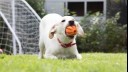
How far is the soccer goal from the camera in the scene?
47.9ft

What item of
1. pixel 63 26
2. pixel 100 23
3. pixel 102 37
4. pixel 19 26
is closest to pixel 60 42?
pixel 63 26

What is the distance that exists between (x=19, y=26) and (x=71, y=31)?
298 inches

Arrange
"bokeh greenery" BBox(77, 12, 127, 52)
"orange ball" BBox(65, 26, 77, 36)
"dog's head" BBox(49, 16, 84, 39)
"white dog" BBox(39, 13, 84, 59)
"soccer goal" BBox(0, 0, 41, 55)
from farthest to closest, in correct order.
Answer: "bokeh greenery" BBox(77, 12, 127, 52), "soccer goal" BBox(0, 0, 41, 55), "white dog" BBox(39, 13, 84, 59), "dog's head" BBox(49, 16, 84, 39), "orange ball" BBox(65, 26, 77, 36)

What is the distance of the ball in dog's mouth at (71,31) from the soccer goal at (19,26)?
6103 mm

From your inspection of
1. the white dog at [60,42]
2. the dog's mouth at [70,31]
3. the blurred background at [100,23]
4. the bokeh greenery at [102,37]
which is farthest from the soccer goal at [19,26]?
the dog's mouth at [70,31]

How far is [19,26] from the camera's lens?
15406mm

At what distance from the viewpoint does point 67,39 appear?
27.2 ft

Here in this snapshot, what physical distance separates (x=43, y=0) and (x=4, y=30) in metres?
3.42

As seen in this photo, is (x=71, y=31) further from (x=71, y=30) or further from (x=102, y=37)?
(x=102, y=37)

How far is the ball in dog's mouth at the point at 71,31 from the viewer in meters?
7.94

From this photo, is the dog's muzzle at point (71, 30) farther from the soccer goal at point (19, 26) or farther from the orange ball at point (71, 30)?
the soccer goal at point (19, 26)

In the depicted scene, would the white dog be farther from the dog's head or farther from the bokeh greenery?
the bokeh greenery

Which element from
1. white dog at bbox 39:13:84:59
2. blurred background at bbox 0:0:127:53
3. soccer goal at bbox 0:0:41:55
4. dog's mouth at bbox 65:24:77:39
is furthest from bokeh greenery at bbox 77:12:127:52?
dog's mouth at bbox 65:24:77:39

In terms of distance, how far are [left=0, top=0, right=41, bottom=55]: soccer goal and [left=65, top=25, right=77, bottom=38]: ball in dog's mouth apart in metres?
6.10
